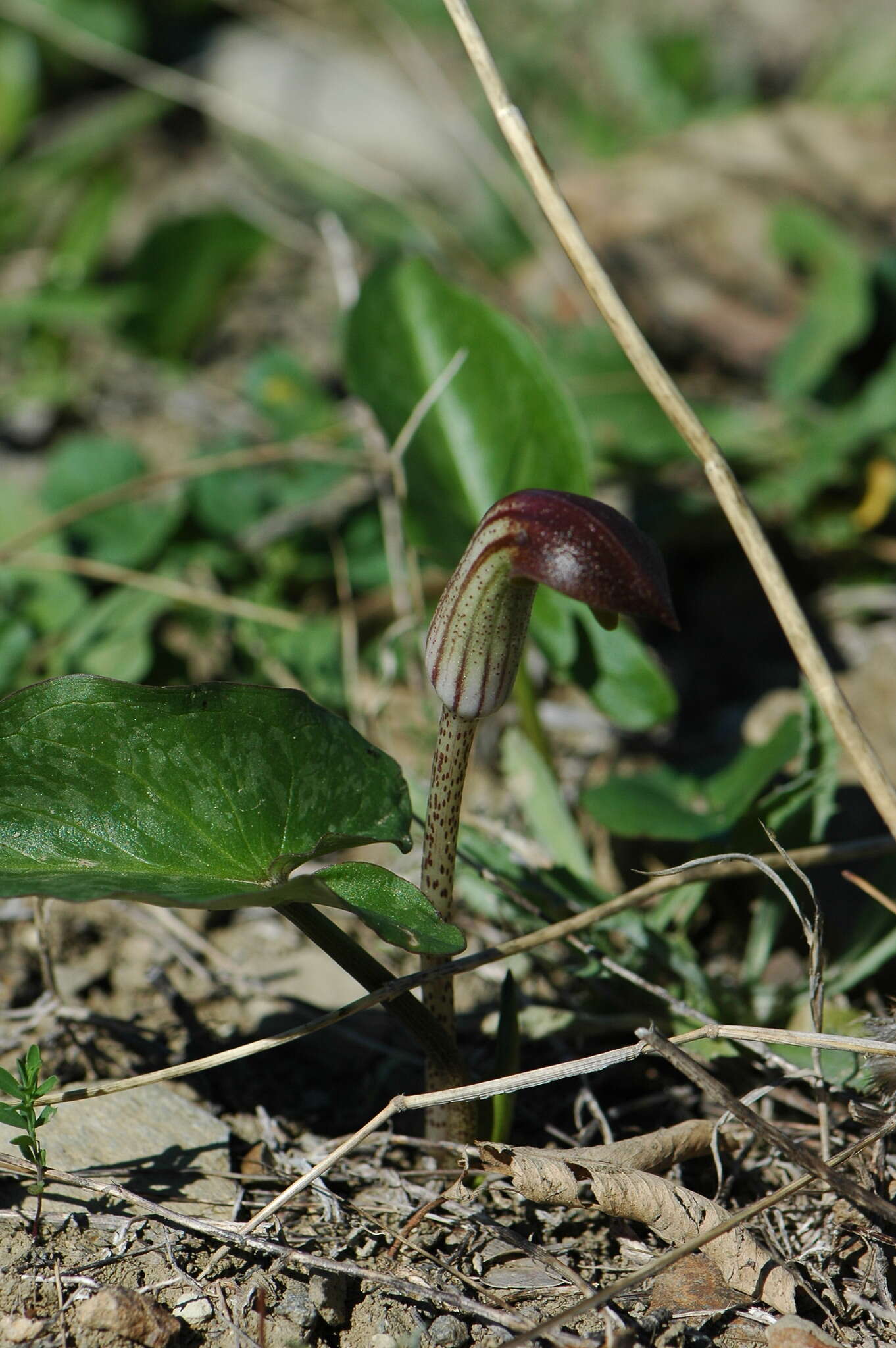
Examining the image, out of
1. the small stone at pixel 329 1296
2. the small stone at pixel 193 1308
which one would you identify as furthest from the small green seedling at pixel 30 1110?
the small stone at pixel 329 1296

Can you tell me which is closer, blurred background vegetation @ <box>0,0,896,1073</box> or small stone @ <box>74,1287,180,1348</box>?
small stone @ <box>74,1287,180,1348</box>

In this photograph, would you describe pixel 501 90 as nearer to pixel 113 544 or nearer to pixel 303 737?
pixel 303 737

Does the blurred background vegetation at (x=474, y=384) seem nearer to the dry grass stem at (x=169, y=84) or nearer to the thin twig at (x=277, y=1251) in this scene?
the dry grass stem at (x=169, y=84)

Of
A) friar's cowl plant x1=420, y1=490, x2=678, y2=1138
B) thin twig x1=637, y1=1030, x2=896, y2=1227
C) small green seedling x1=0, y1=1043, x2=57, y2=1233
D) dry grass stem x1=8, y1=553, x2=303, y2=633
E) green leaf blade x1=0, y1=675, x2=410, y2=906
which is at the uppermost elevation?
friar's cowl plant x1=420, y1=490, x2=678, y2=1138

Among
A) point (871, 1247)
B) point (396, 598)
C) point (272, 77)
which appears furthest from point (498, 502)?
point (272, 77)

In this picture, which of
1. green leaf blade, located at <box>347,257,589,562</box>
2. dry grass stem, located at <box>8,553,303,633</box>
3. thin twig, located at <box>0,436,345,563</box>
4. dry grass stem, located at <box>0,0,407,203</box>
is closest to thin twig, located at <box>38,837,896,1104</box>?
green leaf blade, located at <box>347,257,589,562</box>

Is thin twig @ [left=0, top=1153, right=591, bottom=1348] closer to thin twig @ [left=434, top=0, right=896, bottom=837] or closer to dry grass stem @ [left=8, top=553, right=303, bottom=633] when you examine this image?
thin twig @ [left=434, top=0, right=896, bottom=837]

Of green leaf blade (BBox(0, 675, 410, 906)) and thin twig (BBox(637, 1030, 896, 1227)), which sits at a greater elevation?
green leaf blade (BBox(0, 675, 410, 906))
